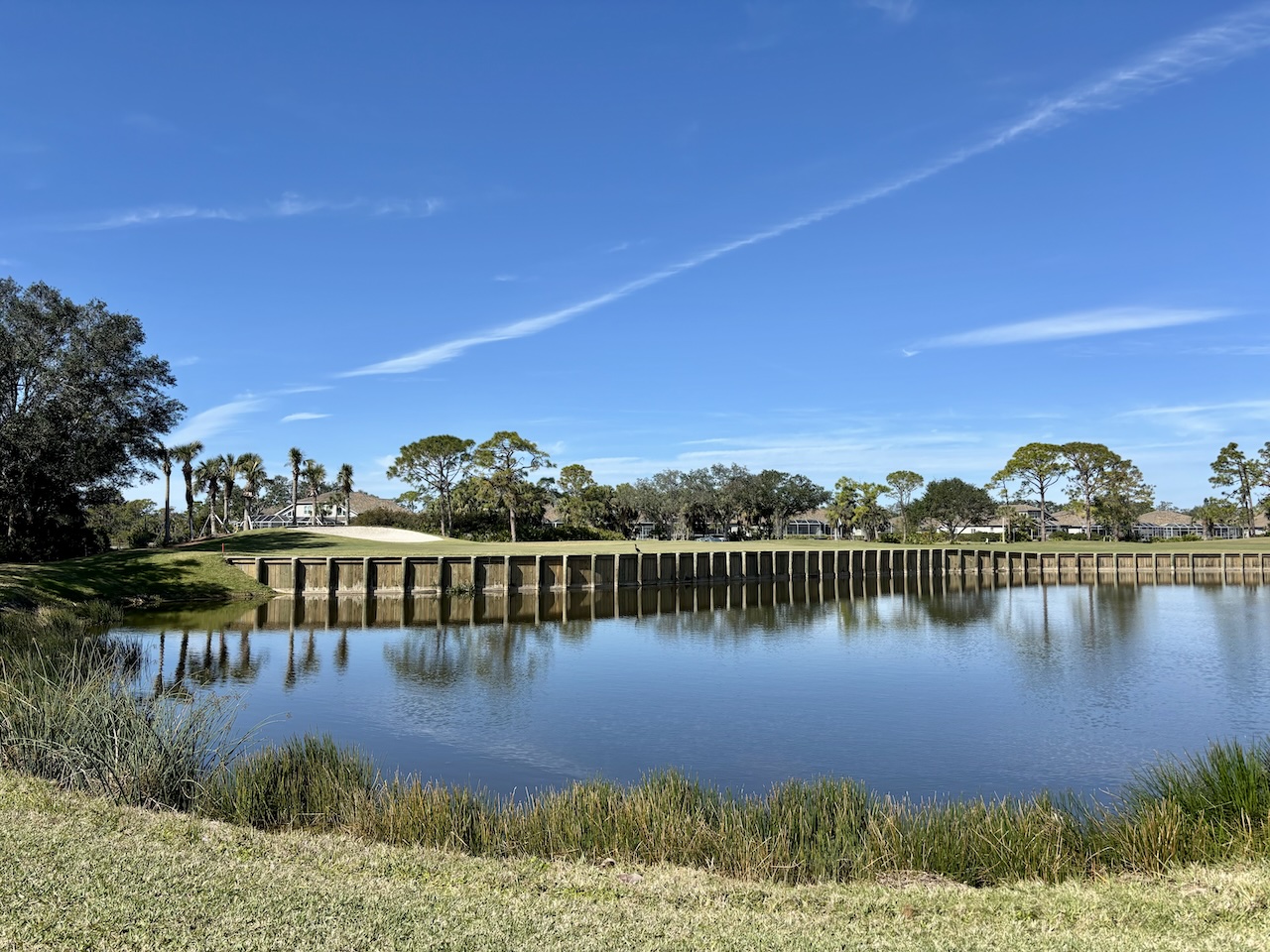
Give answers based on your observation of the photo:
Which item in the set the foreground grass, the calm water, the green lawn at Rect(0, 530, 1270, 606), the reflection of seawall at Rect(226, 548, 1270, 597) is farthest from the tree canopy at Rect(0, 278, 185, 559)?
the foreground grass

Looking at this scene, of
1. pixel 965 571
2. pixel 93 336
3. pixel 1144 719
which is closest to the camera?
pixel 1144 719

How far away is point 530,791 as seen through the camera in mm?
11180

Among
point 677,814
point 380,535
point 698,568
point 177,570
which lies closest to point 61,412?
point 177,570

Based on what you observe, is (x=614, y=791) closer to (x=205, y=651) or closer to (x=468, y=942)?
(x=468, y=942)

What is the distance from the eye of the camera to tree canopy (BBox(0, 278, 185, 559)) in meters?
40.8

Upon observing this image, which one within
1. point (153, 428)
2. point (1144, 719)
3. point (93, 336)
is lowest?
point (1144, 719)

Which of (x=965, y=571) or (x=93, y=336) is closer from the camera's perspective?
(x=93, y=336)

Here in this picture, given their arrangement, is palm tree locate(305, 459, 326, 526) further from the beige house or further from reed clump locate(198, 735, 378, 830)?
reed clump locate(198, 735, 378, 830)

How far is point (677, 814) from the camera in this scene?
329 inches

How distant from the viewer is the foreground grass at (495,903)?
19.1 feet

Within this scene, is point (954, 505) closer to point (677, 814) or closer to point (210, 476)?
point (210, 476)

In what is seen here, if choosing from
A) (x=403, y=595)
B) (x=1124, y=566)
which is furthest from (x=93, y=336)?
(x=1124, y=566)

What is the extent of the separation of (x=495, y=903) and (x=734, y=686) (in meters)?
13.2

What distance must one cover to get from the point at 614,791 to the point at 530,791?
2.48 meters
